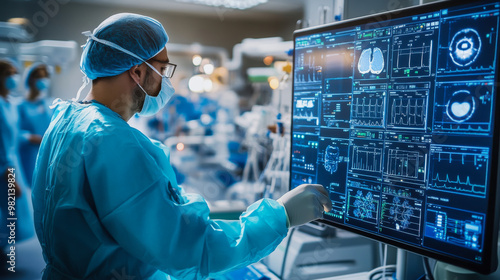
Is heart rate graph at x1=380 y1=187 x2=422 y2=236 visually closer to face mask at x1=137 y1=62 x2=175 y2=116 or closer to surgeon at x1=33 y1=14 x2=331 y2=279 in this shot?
surgeon at x1=33 y1=14 x2=331 y2=279

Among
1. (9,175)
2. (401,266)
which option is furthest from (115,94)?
(9,175)

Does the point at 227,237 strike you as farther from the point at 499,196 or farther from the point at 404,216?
the point at 499,196

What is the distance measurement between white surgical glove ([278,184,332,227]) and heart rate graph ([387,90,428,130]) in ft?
0.90

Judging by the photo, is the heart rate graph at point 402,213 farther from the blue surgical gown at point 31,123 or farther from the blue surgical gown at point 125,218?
the blue surgical gown at point 31,123

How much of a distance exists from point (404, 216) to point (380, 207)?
7 centimetres

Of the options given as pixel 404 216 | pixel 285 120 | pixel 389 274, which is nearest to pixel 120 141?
pixel 404 216

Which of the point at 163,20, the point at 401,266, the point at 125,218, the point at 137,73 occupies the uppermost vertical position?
the point at 163,20

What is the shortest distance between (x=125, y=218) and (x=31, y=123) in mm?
3678

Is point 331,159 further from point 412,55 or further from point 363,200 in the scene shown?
point 412,55

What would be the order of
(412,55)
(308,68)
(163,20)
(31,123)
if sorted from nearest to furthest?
(412,55)
(308,68)
(31,123)
(163,20)

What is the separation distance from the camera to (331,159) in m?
1.17

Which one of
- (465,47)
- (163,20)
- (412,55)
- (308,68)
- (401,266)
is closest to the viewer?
(465,47)

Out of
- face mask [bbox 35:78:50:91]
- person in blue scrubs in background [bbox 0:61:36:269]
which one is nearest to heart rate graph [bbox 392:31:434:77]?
person in blue scrubs in background [bbox 0:61:36:269]

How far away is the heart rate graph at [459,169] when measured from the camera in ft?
2.63
